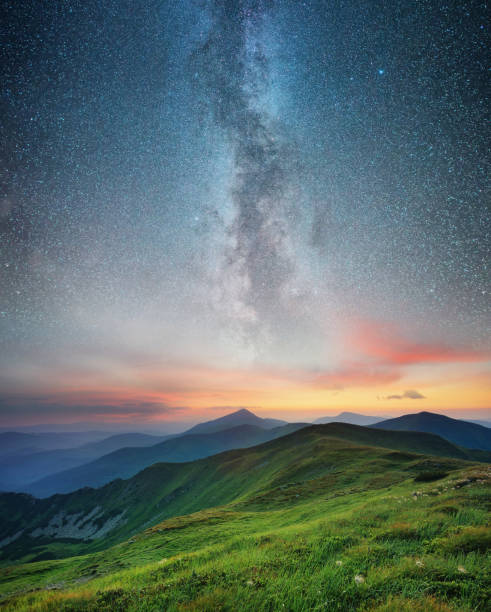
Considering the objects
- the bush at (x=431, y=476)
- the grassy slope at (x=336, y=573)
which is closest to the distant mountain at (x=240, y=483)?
the bush at (x=431, y=476)

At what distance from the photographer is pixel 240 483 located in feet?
250

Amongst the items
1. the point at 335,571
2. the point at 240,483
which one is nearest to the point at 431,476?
the point at 335,571

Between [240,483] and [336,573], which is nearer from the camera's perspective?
[336,573]

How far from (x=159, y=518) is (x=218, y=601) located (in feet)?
360

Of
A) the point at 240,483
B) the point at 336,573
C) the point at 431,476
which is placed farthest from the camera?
the point at 240,483

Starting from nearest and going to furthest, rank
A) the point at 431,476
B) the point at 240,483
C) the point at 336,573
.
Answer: the point at 336,573 → the point at 431,476 → the point at 240,483

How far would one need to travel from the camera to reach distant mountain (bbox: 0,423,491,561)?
3447cm

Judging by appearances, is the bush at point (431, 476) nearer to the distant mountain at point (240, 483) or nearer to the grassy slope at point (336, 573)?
the distant mountain at point (240, 483)

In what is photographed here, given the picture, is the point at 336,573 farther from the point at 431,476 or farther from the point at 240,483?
the point at 240,483

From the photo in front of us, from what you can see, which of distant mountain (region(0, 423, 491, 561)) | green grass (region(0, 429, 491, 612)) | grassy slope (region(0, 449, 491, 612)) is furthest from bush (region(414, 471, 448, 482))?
grassy slope (region(0, 449, 491, 612))

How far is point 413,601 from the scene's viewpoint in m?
5.39

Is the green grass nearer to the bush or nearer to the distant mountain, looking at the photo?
the bush

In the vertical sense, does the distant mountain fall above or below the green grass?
below

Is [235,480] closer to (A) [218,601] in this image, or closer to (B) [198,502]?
(B) [198,502]
